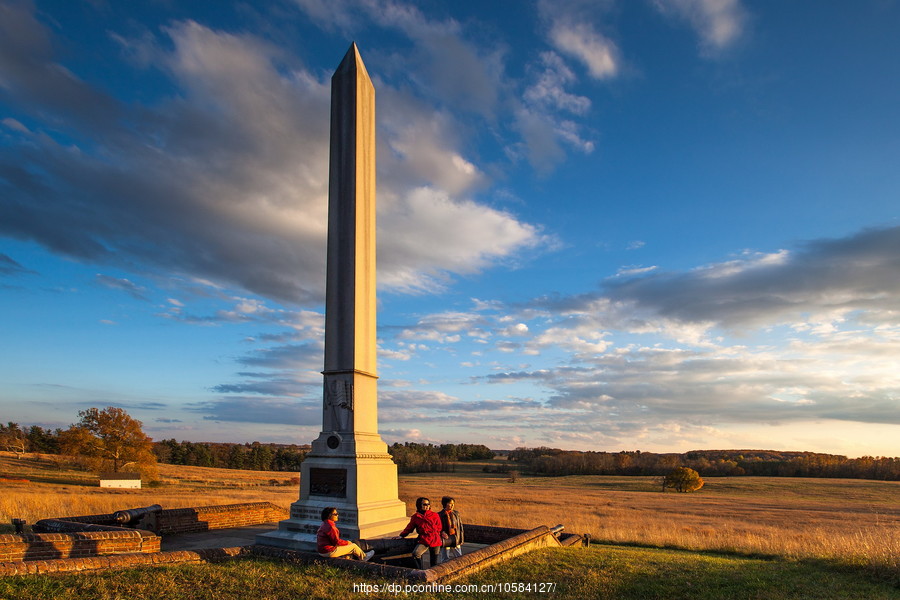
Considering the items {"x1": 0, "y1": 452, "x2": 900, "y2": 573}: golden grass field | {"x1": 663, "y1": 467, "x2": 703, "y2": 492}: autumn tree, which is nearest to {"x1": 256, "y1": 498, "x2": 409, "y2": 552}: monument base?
{"x1": 0, "y1": 452, "x2": 900, "y2": 573}: golden grass field

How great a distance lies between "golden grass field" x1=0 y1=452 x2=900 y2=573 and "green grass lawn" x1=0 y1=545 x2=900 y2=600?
196cm

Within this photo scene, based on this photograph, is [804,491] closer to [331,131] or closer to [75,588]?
[331,131]

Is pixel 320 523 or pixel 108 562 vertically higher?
pixel 108 562

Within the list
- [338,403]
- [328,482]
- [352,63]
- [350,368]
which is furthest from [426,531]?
[352,63]

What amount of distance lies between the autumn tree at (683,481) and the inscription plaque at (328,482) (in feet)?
190

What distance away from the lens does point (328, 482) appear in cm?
1153

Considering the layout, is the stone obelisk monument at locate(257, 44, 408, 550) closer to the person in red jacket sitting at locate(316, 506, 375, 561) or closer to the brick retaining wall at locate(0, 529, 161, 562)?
the person in red jacket sitting at locate(316, 506, 375, 561)

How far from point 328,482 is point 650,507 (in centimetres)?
3330

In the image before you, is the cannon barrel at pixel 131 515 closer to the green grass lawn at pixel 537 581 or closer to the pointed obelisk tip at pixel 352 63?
the green grass lawn at pixel 537 581

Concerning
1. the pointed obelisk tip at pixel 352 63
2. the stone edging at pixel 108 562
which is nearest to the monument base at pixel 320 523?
the stone edging at pixel 108 562

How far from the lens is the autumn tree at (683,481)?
61.3m

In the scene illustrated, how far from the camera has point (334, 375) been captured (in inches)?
479

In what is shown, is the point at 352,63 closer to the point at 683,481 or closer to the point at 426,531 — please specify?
the point at 426,531

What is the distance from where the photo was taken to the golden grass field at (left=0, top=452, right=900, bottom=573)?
15.2 meters
